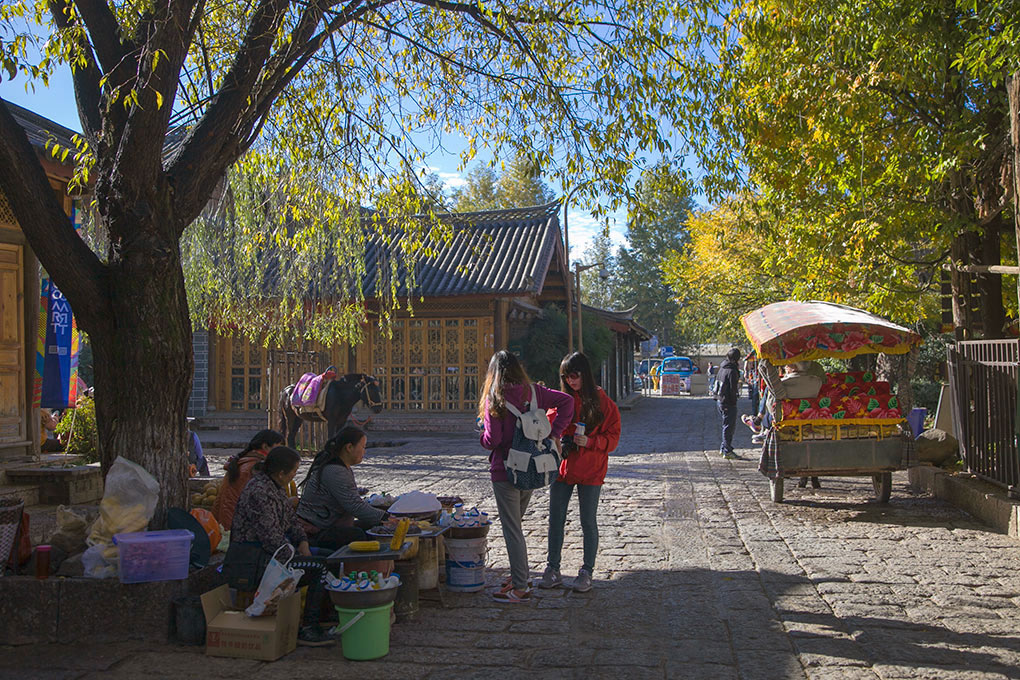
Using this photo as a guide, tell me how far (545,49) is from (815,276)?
23.9 feet

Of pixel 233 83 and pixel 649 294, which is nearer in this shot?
pixel 233 83

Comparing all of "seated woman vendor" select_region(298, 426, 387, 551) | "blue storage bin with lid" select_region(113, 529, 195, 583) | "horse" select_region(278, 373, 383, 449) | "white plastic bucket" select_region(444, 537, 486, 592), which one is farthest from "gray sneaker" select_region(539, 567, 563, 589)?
"horse" select_region(278, 373, 383, 449)

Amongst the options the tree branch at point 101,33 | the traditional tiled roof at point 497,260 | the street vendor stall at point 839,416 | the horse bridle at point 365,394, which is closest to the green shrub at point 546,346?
the traditional tiled roof at point 497,260

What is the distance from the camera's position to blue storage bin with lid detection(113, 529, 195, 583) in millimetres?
5000

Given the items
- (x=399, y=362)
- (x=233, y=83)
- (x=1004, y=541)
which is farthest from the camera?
(x=399, y=362)

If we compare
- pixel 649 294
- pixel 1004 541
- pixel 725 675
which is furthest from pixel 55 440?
pixel 649 294

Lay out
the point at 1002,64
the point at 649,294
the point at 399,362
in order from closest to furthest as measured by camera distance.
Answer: the point at 1002,64, the point at 399,362, the point at 649,294

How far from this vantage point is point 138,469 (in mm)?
5344

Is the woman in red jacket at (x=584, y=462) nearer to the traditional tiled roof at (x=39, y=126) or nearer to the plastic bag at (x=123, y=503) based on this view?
the plastic bag at (x=123, y=503)

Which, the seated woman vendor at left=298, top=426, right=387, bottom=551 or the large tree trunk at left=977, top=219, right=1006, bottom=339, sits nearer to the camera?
the seated woman vendor at left=298, top=426, right=387, bottom=551

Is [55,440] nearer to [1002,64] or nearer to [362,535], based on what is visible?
[362,535]

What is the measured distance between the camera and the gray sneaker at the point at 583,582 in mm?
5938

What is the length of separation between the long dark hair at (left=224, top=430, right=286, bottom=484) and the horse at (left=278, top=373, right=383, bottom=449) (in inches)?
294

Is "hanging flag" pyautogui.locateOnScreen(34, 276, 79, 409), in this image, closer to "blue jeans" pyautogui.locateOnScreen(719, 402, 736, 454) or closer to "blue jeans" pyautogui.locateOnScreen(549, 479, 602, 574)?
"blue jeans" pyautogui.locateOnScreen(549, 479, 602, 574)
